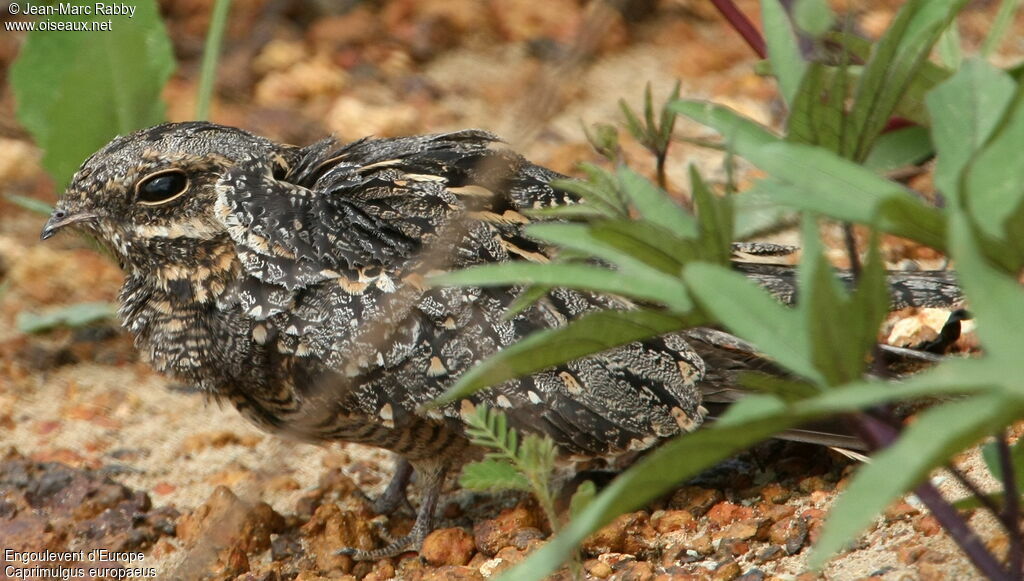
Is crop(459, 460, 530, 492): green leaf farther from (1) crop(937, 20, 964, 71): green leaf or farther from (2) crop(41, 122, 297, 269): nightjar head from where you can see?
(1) crop(937, 20, 964, 71): green leaf

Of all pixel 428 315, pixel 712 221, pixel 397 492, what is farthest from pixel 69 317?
pixel 712 221

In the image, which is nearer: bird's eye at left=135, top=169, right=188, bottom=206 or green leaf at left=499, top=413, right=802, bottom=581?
green leaf at left=499, top=413, right=802, bottom=581

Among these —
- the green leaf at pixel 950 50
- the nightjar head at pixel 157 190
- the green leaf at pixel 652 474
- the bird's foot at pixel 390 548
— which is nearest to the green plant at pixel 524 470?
the green leaf at pixel 652 474

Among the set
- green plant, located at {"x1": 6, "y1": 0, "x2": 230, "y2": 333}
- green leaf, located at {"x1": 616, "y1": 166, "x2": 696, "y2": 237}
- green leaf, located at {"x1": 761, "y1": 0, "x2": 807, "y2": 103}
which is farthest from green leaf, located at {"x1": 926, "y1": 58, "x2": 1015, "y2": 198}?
green plant, located at {"x1": 6, "y1": 0, "x2": 230, "y2": 333}

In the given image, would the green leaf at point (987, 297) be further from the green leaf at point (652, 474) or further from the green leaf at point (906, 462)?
the green leaf at point (652, 474)

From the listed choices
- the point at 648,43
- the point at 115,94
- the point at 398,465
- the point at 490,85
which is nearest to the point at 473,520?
the point at 398,465
